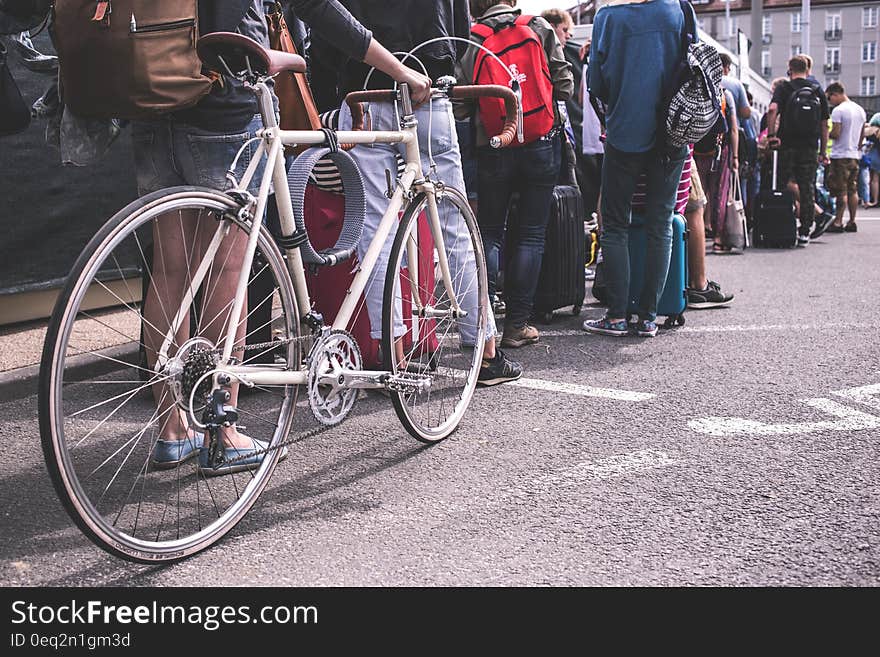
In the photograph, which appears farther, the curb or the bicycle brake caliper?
the curb

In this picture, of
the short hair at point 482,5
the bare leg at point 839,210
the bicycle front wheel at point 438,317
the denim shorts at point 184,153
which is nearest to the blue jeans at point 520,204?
the short hair at point 482,5

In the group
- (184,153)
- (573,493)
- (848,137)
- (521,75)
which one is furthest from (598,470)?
(848,137)

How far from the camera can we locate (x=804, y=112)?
11109 millimetres

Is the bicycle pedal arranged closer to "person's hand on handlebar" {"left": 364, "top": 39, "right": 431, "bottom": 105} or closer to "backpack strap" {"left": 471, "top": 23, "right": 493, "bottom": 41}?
"person's hand on handlebar" {"left": 364, "top": 39, "right": 431, "bottom": 105}

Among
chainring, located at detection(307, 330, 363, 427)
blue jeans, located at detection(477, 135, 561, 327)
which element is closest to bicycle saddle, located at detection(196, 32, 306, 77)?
chainring, located at detection(307, 330, 363, 427)

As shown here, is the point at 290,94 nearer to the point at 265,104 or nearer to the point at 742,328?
the point at 265,104

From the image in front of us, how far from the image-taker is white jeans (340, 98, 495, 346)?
3.90 metres

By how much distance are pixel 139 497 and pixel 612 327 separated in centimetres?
343

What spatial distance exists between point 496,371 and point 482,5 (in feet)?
6.51

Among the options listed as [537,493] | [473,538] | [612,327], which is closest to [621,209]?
[612,327]

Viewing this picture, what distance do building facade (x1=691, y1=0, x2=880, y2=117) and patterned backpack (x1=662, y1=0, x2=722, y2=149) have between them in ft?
313

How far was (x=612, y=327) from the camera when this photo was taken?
232 inches

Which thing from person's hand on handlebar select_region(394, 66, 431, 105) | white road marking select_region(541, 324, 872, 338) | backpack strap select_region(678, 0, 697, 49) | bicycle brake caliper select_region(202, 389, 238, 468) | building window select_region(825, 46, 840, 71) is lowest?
white road marking select_region(541, 324, 872, 338)
